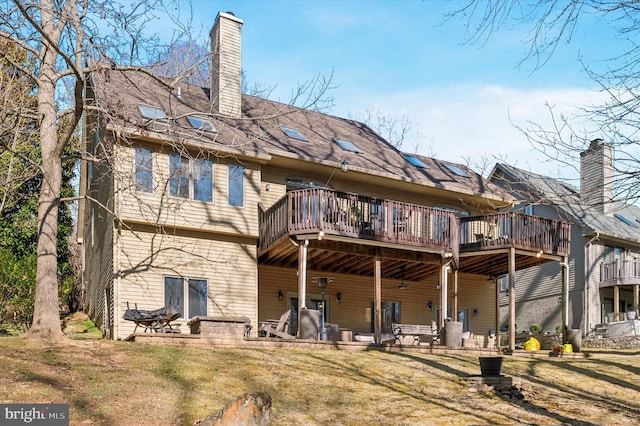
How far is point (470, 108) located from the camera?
447 inches

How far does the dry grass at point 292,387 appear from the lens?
35.2 feet

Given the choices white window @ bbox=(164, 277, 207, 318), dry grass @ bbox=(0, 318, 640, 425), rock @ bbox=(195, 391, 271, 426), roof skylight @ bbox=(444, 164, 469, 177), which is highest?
roof skylight @ bbox=(444, 164, 469, 177)

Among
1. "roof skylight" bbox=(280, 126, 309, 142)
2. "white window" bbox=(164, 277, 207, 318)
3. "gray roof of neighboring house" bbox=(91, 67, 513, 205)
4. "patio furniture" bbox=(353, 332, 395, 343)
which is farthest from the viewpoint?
"roof skylight" bbox=(280, 126, 309, 142)

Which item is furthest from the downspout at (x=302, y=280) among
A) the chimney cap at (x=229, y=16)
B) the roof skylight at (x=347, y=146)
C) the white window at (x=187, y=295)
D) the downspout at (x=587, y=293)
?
the downspout at (x=587, y=293)

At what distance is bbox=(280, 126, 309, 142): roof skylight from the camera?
22734 millimetres

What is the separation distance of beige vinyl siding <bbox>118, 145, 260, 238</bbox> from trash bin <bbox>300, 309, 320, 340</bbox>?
12.3 feet

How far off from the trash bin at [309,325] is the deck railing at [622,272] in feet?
55.9

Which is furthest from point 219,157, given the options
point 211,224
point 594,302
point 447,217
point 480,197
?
point 594,302

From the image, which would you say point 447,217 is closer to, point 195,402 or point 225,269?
point 225,269

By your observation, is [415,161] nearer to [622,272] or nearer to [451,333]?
[451,333]

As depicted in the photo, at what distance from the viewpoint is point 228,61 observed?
22172 millimetres

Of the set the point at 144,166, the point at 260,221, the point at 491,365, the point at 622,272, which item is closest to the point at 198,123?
the point at 144,166

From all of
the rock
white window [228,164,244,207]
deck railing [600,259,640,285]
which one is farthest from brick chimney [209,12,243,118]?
deck railing [600,259,640,285]

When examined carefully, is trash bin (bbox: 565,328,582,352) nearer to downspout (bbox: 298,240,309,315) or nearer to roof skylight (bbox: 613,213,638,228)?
downspout (bbox: 298,240,309,315)
